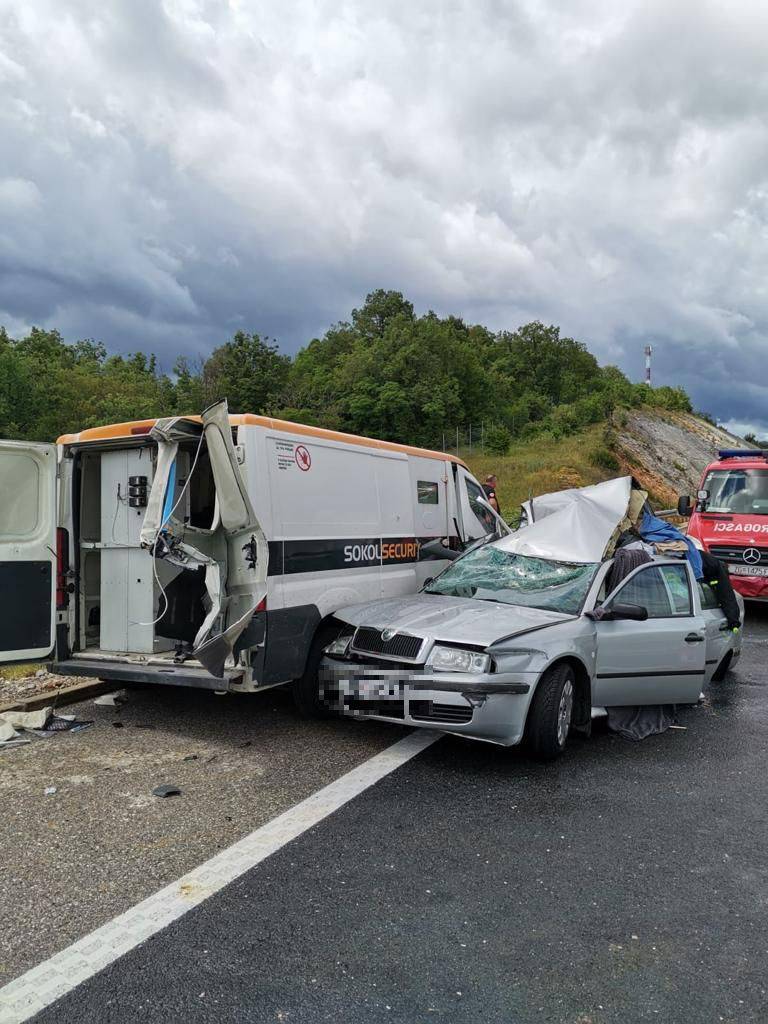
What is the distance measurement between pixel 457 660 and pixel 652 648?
5.89 ft

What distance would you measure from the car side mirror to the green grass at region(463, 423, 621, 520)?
63.0ft

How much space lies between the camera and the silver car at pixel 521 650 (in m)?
4.94

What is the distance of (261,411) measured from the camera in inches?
2255

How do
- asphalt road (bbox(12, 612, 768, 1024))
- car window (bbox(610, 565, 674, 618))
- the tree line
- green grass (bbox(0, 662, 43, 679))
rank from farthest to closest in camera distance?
the tree line, green grass (bbox(0, 662, 43, 679)), car window (bbox(610, 565, 674, 618)), asphalt road (bbox(12, 612, 768, 1024))

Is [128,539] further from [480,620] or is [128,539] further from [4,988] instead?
[4,988]

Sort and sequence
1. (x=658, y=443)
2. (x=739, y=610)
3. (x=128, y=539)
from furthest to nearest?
(x=658, y=443)
(x=739, y=610)
(x=128, y=539)

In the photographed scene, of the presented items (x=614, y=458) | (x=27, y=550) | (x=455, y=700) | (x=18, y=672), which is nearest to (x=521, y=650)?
(x=455, y=700)

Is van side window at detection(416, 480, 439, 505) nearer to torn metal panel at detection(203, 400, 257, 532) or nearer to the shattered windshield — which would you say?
the shattered windshield

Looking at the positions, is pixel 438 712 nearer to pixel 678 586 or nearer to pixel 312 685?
pixel 312 685

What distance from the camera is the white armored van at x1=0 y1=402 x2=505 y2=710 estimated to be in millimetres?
5387

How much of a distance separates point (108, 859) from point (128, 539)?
10.2 ft

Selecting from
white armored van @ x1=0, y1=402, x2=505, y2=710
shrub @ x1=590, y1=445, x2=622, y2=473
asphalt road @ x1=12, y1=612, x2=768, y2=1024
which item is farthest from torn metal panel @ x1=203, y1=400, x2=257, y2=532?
shrub @ x1=590, y1=445, x2=622, y2=473

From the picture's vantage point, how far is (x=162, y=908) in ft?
10.7

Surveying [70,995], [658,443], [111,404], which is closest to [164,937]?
[70,995]
